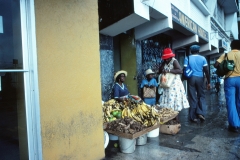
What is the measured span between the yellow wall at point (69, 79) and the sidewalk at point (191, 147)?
0.65 metres

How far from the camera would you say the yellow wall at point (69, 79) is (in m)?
2.49

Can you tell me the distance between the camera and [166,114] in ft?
14.7

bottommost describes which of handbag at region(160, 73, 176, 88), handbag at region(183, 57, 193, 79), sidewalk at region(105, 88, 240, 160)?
sidewalk at region(105, 88, 240, 160)

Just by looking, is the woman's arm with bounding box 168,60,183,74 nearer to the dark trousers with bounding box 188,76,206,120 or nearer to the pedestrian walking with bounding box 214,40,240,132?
the dark trousers with bounding box 188,76,206,120

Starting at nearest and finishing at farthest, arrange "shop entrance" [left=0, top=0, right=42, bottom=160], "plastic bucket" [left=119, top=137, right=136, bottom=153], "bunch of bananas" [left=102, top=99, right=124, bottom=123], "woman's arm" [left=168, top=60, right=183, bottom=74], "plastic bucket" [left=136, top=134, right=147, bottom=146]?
"shop entrance" [left=0, top=0, right=42, bottom=160] → "plastic bucket" [left=119, top=137, right=136, bottom=153] → "plastic bucket" [left=136, top=134, right=147, bottom=146] → "bunch of bananas" [left=102, top=99, right=124, bottom=123] → "woman's arm" [left=168, top=60, right=183, bottom=74]

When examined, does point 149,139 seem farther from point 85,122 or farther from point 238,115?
point 238,115

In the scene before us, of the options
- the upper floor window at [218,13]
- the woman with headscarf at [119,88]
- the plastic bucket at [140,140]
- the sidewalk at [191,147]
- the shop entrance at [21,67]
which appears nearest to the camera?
the shop entrance at [21,67]

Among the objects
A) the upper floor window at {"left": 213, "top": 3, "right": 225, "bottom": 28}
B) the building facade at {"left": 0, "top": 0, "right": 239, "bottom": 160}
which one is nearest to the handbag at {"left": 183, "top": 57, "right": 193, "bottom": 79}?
the building facade at {"left": 0, "top": 0, "right": 239, "bottom": 160}

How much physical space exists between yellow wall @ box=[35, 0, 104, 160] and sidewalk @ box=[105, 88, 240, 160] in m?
0.65

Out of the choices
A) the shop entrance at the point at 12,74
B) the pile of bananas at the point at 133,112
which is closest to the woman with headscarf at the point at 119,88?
the pile of bananas at the point at 133,112

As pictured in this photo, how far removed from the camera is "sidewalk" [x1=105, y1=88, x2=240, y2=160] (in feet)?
10.8

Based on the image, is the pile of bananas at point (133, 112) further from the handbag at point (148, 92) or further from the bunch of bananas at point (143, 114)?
the handbag at point (148, 92)

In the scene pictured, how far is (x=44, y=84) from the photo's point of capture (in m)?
2.47

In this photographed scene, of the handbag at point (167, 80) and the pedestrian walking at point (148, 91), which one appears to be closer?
the handbag at point (167, 80)
